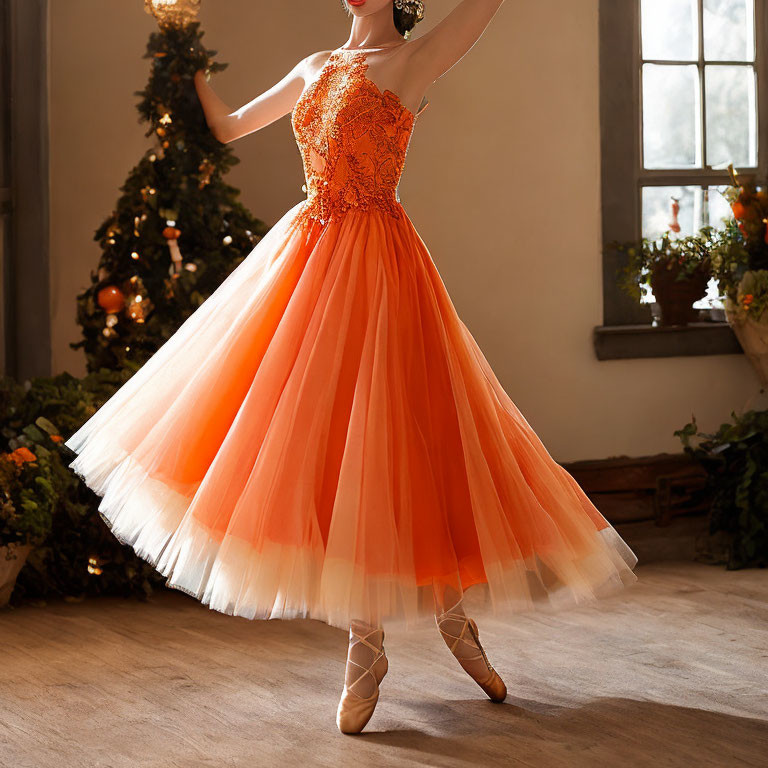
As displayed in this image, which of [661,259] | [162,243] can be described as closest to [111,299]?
[162,243]

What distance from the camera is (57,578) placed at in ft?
11.5

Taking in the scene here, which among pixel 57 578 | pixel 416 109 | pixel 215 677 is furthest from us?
pixel 57 578

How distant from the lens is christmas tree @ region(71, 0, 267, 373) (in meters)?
3.45

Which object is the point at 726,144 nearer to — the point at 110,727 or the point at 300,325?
the point at 300,325

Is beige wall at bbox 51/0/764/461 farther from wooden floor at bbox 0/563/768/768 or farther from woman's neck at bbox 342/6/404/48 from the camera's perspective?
woman's neck at bbox 342/6/404/48

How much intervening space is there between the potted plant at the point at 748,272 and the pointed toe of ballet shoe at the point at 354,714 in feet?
8.23

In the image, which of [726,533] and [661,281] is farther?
[661,281]

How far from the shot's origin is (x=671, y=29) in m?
4.62

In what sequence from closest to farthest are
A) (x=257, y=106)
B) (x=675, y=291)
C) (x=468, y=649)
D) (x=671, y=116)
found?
(x=468, y=649)
(x=257, y=106)
(x=675, y=291)
(x=671, y=116)

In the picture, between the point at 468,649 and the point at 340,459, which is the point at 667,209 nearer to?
the point at 468,649

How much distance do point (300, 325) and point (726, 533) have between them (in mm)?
2369

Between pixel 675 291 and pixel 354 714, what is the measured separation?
2.69 m

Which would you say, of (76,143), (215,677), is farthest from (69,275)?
(215,677)

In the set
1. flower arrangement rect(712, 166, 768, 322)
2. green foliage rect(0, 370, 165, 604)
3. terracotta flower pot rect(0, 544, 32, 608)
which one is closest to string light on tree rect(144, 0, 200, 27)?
green foliage rect(0, 370, 165, 604)
